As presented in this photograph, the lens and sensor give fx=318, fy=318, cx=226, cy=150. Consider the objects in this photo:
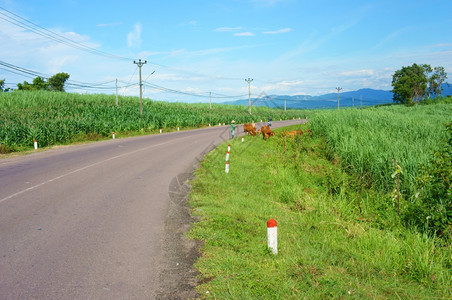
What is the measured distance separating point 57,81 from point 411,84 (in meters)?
94.9

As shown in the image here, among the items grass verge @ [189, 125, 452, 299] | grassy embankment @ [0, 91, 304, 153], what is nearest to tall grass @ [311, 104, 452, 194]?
grass verge @ [189, 125, 452, 299]

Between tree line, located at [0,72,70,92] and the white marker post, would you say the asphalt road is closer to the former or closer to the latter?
the white marker post

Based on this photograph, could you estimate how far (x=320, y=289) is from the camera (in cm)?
428

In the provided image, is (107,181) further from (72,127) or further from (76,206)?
(72,127)

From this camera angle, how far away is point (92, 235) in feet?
20.6

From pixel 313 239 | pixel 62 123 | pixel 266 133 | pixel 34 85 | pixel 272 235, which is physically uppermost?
pixel 34 85

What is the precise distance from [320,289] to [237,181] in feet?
22.9

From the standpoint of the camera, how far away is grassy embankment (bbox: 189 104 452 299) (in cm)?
439

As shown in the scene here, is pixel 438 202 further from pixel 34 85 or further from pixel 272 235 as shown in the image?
pixel 34 85

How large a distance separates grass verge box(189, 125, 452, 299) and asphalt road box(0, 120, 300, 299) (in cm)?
61

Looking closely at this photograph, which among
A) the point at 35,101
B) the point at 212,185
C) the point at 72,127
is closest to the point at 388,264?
the point at 212,185

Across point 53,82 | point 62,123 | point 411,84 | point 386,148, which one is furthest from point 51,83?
point 411,84

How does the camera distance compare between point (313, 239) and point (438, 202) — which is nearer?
point (313, 239)

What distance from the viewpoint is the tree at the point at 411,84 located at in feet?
300
